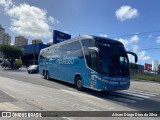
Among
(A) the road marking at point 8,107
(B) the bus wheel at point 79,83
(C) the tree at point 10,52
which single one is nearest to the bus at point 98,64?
(B) the bus wheel at point 79,83

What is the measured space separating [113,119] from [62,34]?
40.3m

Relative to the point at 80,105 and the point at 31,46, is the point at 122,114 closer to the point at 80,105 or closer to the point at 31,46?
the point at 80,105

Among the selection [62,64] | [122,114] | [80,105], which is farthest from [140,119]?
[62,64]

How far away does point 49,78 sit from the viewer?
24234 mm

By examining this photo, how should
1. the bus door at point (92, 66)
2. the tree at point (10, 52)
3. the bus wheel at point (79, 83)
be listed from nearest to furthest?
the bus door at point (92, 66) < the bus wheel at point (79, 83) < the tree at point (10, 52)

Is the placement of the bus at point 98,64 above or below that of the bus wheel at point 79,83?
above

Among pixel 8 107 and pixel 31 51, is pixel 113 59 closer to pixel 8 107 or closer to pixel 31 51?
pixel 8 107

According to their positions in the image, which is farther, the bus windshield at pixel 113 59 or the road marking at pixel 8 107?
the bus windshield at pixel 113 59

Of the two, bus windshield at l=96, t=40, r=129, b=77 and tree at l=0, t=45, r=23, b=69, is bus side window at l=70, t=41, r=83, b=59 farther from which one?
tree at l=0, t=45, r=23, b=69

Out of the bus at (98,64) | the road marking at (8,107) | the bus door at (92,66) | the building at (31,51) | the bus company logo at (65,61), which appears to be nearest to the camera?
the road marking at (8,107)

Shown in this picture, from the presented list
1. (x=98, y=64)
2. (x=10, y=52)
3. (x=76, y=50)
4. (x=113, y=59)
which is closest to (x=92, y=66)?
(x=98, y=64)

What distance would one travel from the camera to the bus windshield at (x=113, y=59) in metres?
13.6

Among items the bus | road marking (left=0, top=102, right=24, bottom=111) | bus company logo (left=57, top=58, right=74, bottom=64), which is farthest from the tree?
road marking (left=0, top=102, right=24, bottom=111)

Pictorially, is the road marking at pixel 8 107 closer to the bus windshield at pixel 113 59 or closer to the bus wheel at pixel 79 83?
the bus windshield at pixel 113 59
